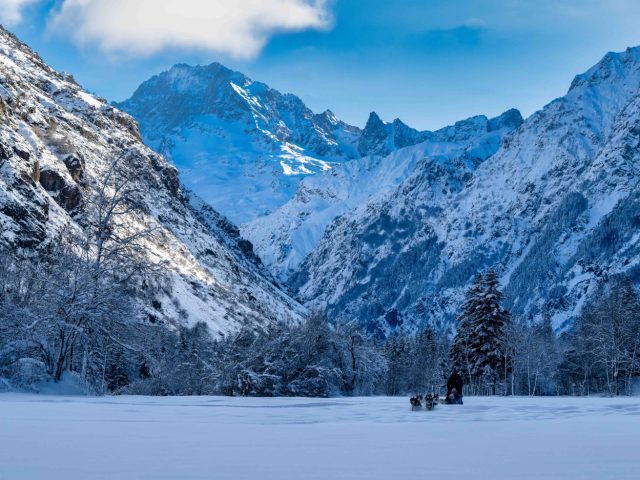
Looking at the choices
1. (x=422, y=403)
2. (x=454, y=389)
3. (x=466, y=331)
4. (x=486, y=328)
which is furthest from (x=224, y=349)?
(x=422, y=403)

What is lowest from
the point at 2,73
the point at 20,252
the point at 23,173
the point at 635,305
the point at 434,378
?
the point at 434,378

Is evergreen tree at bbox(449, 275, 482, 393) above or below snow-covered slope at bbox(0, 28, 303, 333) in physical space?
below

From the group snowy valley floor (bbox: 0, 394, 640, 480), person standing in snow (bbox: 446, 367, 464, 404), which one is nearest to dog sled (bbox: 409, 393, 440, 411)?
person standing in snow (bbox: 446, 367, 464, 404)

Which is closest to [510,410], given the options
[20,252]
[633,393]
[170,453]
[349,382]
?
[170,453]

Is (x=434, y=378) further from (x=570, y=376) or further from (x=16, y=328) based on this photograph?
(x=16, y=328)

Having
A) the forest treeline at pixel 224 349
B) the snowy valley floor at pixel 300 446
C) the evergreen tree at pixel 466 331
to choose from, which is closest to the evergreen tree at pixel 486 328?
the evergreen tree at pixel 466 331

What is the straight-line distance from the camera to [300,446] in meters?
9.44

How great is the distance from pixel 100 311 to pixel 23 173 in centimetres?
12390

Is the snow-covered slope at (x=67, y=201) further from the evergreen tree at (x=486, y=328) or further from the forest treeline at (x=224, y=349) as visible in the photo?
the evergreen tree at (x=486, y=328)

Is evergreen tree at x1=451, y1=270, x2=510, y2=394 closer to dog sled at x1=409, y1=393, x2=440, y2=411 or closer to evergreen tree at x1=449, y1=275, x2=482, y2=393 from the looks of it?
evergreen tree at x1=449, y1=275, x2=482, y2=393

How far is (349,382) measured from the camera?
2232 inches

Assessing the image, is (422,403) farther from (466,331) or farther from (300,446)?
(466,331)

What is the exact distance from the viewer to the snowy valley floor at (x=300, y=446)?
7094mm

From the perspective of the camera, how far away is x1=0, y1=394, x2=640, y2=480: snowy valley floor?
7094 millimetres
